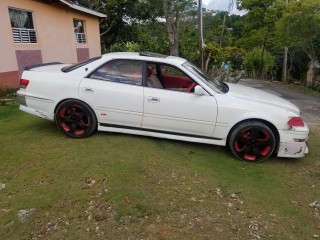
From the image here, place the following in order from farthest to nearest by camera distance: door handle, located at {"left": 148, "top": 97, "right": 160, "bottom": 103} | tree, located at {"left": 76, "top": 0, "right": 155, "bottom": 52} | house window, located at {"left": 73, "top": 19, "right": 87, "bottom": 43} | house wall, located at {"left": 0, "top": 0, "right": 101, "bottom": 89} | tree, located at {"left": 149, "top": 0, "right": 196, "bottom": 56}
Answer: tree, located at {"left": 76, "top": 0, "right": 155, "bottom": 52}
tree, located at {"left": 149, "top": 0, "right": 196, "bottom": 56}
house window, located at {"left": 73, "top": 19, "right": 87, "bottom": 43}
house wall, located at {"left": 0, "top": 0, "right": 101, "bottom": 89}
door handle, located at {"left": 148, "top": 97, "right": 160, "bottom": 103}

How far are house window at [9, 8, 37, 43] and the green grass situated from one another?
692 centimetres

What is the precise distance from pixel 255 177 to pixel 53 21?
11.6 meters

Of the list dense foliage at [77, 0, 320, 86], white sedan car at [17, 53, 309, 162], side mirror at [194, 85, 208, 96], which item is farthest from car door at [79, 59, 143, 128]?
dense foliage at [77, 0, 320, 86]

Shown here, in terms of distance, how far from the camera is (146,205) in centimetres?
305

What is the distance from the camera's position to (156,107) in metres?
4.30

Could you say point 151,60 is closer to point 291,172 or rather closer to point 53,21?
point 291,172

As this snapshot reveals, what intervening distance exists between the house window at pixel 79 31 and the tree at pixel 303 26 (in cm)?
1102

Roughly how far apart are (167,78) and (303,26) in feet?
37.6

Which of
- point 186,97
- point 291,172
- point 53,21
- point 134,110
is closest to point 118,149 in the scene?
point 134,110

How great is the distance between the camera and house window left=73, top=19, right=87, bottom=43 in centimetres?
1491

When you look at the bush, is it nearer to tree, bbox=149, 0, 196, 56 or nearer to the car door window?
tree, bbox=149, 0, 196, 56

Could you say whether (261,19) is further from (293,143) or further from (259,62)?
(293,143)

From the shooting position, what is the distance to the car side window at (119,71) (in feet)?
14.6

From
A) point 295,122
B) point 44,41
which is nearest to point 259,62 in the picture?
point 44,41
